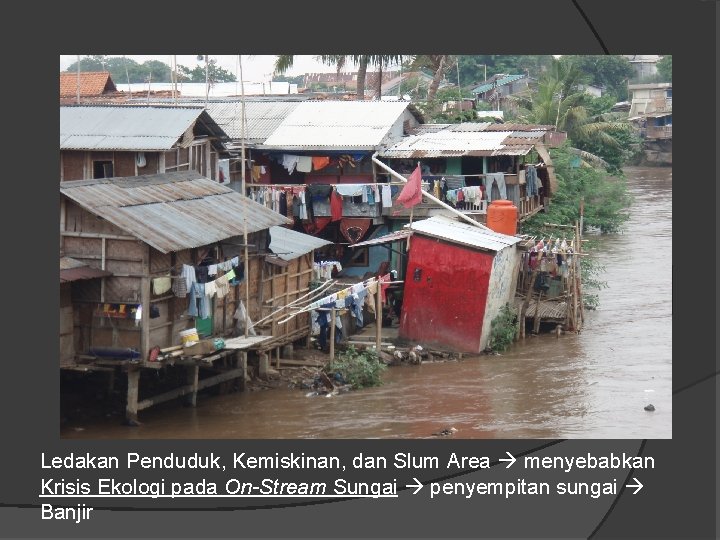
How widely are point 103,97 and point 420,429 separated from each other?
18112 mm

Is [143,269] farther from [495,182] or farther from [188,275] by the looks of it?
[495,182]

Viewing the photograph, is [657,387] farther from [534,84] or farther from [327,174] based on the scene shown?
[534,84]

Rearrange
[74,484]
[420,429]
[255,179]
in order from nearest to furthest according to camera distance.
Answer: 1. [74,484]
2. [420,429]
3. [255,179]

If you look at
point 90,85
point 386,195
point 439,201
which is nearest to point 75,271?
point 439,201

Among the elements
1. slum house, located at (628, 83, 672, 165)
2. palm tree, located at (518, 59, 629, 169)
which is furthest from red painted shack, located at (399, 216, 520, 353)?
slum house, located at (628, 83, 672, 165)

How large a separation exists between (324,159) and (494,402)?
7301 mm

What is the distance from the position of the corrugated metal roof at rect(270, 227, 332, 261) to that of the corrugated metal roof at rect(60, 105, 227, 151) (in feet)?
6.41

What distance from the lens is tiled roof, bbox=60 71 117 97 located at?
31016 mm

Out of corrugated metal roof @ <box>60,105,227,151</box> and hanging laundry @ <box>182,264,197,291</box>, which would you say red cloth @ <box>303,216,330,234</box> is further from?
hanging laundry @ <box>182,264,197,291</box>

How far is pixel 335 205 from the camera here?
20469mm

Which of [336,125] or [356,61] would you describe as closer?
[336,125]

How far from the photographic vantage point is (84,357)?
13.8m

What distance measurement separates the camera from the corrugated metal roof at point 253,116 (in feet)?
71.4

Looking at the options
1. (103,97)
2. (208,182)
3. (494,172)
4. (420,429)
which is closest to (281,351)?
(208,182)
